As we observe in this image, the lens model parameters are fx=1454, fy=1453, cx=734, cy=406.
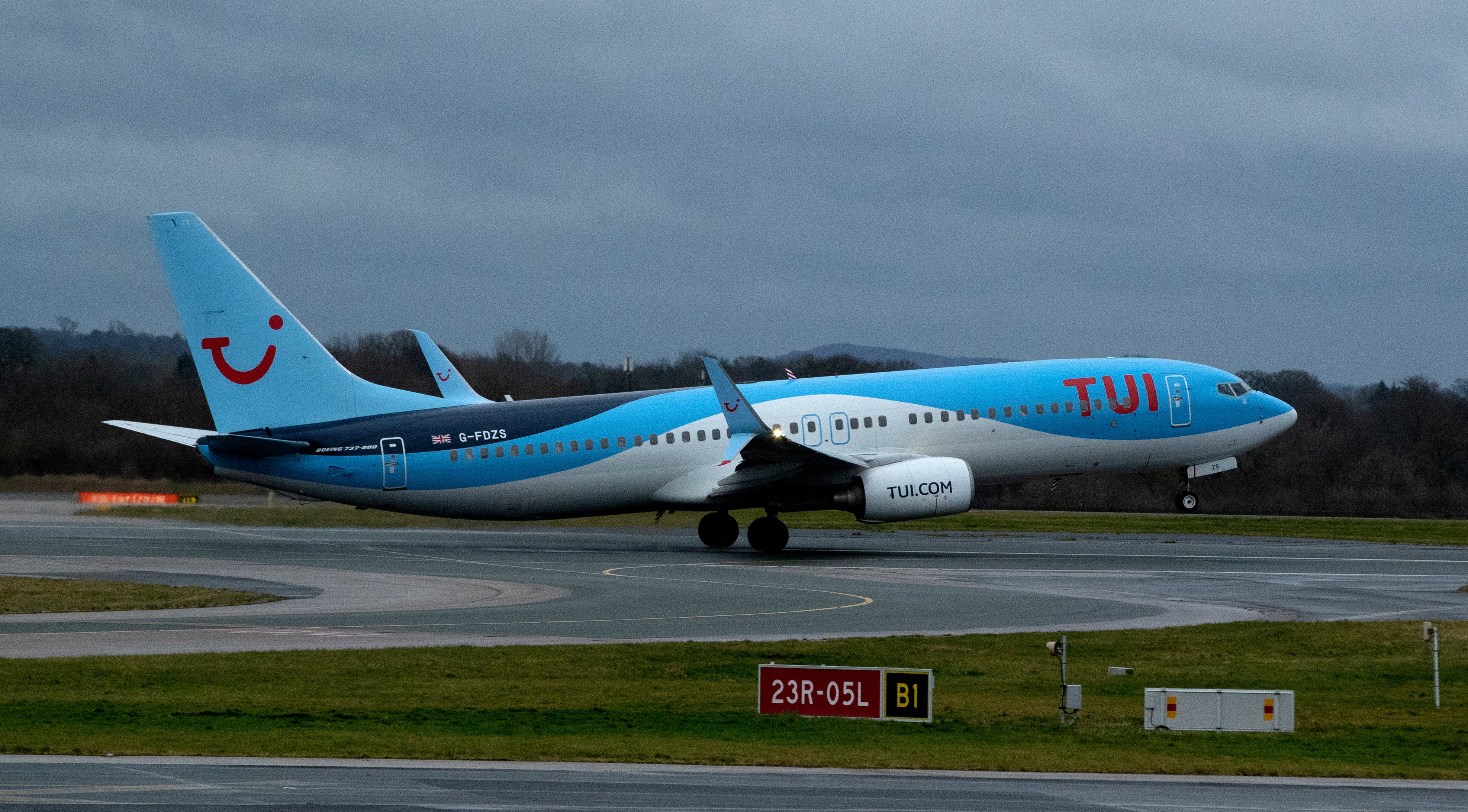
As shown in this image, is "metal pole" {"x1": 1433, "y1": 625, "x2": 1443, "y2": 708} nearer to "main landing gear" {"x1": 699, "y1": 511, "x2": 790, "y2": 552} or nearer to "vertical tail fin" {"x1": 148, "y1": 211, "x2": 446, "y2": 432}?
"main landing gear" {"x1": 699, "y1": 511, "x2": 790, "y2": 552}

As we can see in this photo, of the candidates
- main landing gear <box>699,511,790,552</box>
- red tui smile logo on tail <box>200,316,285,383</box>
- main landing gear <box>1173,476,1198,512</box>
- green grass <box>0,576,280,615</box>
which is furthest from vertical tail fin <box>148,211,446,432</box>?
main landing gear <box>1173,476,1198,512</box>

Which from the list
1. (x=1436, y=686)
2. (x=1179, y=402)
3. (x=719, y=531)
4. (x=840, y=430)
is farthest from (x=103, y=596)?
(x=1179, y=402)

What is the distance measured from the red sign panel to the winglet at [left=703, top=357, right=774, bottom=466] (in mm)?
19037

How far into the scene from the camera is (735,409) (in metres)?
36.3

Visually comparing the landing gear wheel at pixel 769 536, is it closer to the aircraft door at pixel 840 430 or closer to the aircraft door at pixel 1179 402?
the aircraft door at pixel 840 430

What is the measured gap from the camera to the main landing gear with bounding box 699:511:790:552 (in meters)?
38.2

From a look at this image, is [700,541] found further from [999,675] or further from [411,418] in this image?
[999,675]

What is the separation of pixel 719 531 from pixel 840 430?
4.37 meters

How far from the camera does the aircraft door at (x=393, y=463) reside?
37.6 m

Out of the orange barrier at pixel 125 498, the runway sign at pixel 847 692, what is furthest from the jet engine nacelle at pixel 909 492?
the orange barrier at pixel 125 498

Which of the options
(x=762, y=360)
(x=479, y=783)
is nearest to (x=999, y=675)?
(x=479, y=783)

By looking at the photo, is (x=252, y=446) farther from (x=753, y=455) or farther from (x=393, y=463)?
(x=753, y=455)

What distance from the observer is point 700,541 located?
42750mm

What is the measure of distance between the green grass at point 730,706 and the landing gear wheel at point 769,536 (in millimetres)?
15662
